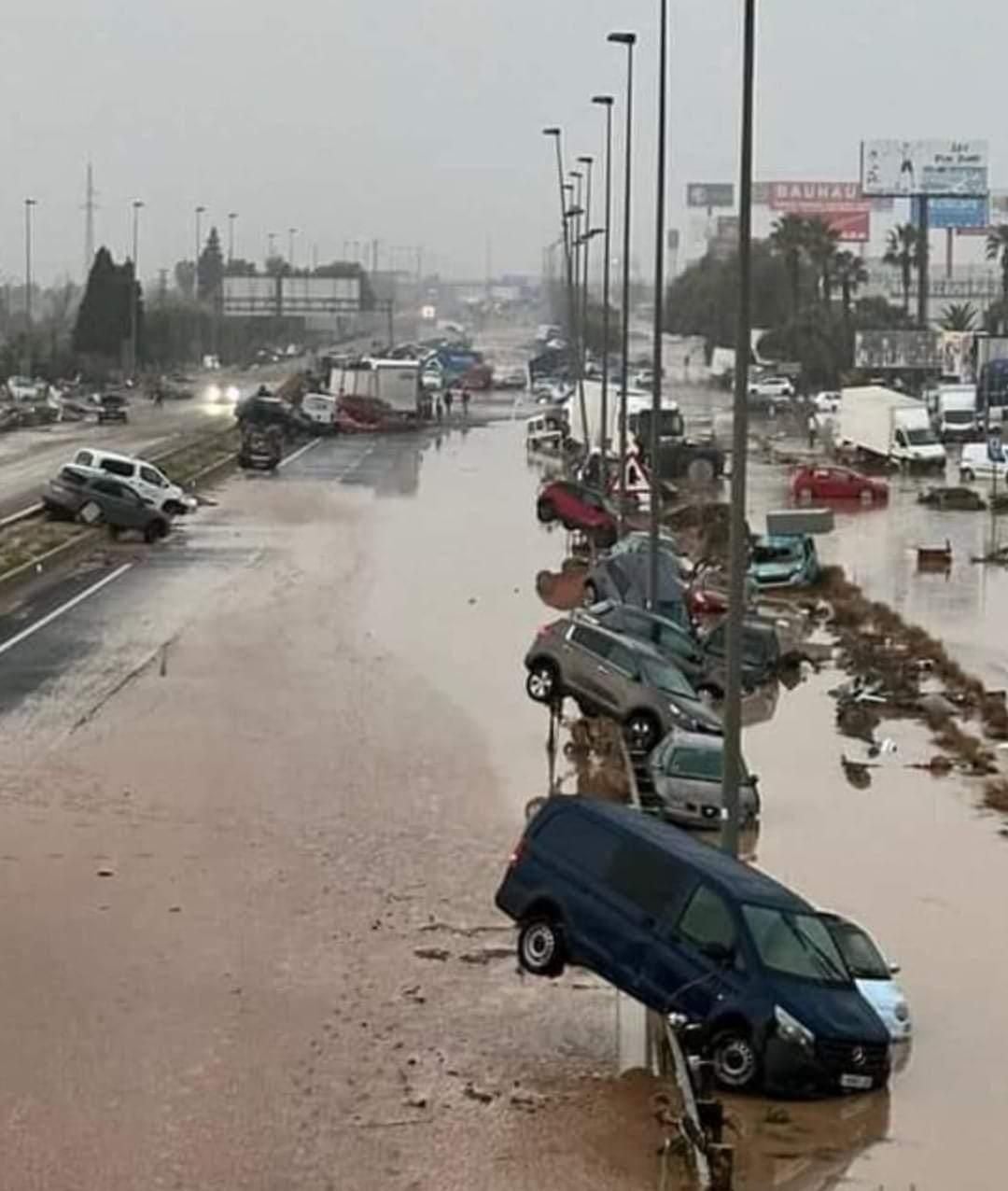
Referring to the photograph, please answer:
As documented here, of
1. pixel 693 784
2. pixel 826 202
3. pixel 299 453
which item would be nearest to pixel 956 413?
pixel 299 453

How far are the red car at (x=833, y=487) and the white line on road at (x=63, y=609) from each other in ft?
76.6

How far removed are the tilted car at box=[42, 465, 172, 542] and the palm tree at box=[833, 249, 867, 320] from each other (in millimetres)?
91552

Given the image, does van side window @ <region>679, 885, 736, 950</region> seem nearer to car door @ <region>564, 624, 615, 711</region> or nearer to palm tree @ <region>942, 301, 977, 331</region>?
car door @ <region>564, 624, 615, 711</region>

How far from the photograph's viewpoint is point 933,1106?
1570 cm

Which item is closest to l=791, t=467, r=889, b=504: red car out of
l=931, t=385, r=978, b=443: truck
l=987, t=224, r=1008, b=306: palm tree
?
l=931, t=385, r=978, b=443: truck

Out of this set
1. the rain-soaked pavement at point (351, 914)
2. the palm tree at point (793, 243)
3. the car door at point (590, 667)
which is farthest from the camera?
the palm tree at point (793, 243)

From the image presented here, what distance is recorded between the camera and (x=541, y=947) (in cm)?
1736

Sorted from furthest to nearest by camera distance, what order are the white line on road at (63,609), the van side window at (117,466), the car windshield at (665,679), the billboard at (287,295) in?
1. the billboard at (287,295)
2. the van side window at (117,466)
3. the white line on road at (63,609)
4. the car windshield at (665,679)

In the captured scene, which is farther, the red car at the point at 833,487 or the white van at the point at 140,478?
the red car at the point at 833,487

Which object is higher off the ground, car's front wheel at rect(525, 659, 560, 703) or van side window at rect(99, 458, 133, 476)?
van side window at rect(99, 458, 133, 476)

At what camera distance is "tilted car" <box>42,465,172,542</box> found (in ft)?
168

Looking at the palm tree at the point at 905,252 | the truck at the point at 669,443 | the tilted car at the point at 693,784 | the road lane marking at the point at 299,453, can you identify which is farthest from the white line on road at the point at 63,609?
the palm tree at the point at 905,252

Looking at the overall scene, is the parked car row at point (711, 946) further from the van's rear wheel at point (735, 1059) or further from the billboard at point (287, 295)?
the billboard at point (287, 295)

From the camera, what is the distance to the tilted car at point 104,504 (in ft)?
168
